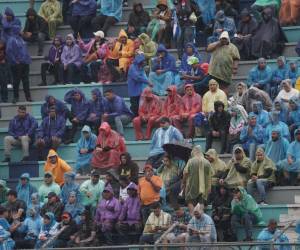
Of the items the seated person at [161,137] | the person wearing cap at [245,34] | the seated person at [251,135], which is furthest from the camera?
the person wearing cap at [245,34]

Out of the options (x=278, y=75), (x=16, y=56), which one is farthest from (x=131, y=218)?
(x=16, y=56)

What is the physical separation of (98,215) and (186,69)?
18.1 ft

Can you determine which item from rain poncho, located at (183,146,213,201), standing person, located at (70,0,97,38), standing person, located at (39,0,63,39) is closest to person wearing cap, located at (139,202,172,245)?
rain poncho, located at (183,146,213,201)

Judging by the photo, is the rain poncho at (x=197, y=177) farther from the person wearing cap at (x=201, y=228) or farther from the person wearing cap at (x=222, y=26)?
the person wearing cap at (x=222, y=26)

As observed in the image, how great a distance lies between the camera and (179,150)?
41.2m

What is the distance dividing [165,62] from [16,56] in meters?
3.78

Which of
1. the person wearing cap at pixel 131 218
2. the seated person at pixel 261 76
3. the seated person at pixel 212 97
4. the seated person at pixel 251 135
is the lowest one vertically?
the person wearing cap at pixel 131 218

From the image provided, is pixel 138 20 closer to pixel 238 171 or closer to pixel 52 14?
pixel 52 14

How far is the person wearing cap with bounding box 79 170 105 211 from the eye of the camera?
135ft

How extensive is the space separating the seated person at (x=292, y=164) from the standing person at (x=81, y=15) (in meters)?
9.11

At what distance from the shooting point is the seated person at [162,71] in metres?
44.3

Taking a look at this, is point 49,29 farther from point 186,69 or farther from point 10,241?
point 10,241

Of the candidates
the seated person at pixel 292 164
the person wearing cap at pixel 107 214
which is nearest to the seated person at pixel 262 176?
the seated person at pixel 292 164

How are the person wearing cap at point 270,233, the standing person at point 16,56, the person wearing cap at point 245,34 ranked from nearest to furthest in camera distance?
the person wearing cap at point 270,233 < the person wearing cap at point 245,34 < the standing person at point 16,56
